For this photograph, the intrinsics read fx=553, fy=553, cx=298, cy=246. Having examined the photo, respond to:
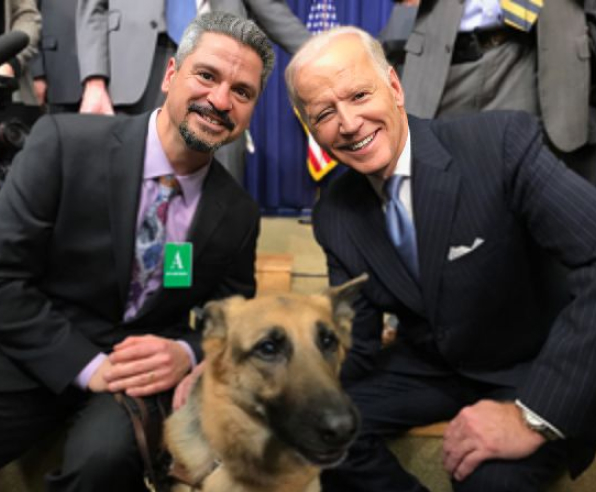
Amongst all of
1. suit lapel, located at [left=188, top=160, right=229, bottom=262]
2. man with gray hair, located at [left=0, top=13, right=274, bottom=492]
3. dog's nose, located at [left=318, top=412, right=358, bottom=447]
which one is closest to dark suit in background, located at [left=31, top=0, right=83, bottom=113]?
man with gray hair, located at [left=0, top=13, right=274, bottom=492]

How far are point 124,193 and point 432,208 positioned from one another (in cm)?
79

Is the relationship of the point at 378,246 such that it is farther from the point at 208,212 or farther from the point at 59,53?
the point at 59,53

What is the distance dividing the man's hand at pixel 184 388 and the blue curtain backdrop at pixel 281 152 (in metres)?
2.40

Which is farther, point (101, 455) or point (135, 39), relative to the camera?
point (135, 39)

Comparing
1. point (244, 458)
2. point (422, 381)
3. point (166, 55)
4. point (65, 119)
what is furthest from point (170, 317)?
point (166, 55)

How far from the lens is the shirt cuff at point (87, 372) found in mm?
1380

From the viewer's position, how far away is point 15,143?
184cm

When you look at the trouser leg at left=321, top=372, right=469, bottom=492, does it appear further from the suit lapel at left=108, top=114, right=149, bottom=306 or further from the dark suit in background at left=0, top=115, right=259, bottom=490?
the suit lapel at left=108, top=114, right=149, bottom=306

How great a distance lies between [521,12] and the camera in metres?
1.90

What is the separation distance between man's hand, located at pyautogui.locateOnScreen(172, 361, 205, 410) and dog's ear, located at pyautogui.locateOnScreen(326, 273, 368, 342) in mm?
363

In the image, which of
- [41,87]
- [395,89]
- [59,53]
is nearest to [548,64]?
[395,89]

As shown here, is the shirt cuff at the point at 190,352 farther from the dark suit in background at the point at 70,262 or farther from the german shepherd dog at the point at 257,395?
the german shepherd dog at the point at 257,395

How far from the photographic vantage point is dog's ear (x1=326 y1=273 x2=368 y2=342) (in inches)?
53.3

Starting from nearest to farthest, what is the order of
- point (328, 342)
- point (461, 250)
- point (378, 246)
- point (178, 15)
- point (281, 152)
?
point (328, 342) → point (461, 250) → point (378, 246) → point (178, 15) → point (281, 152)
